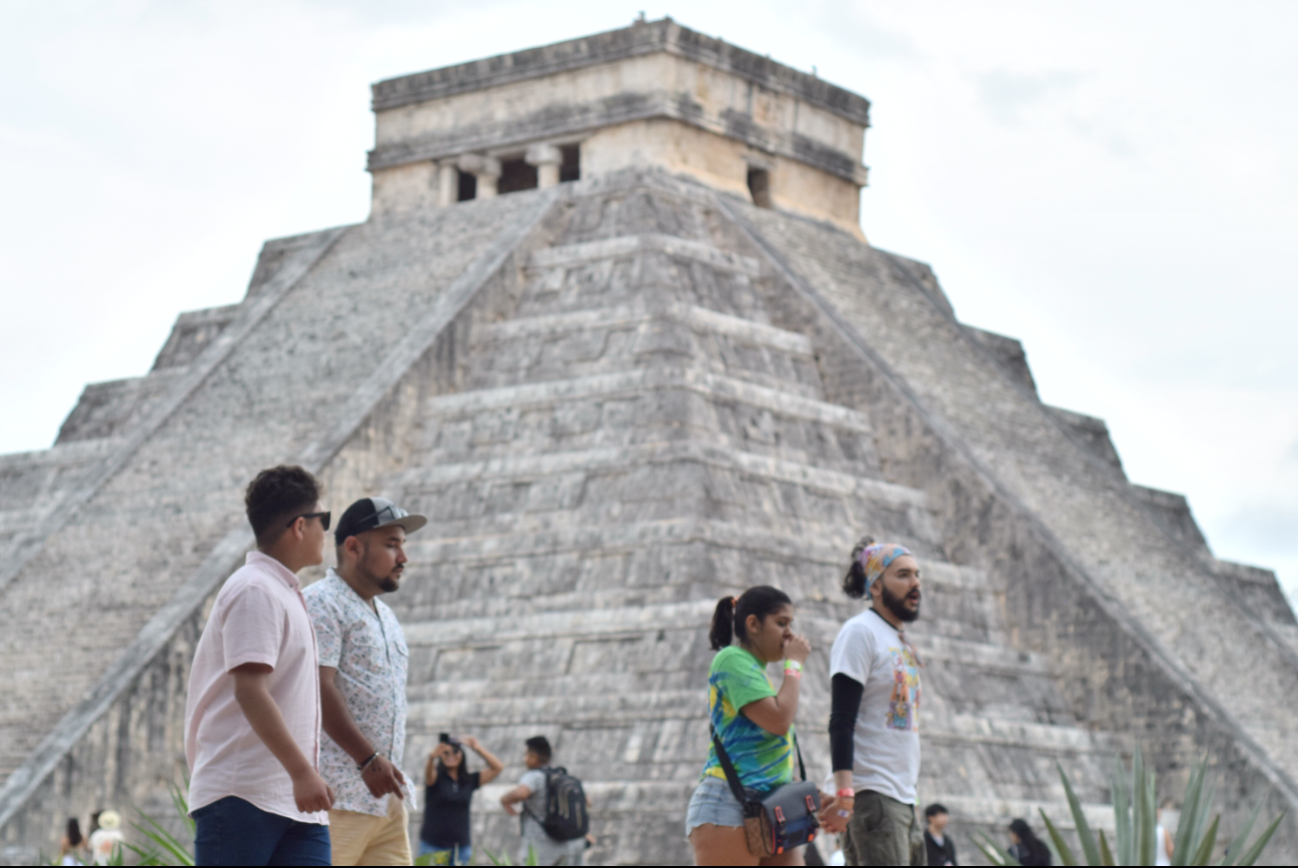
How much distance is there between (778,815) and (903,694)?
623 millimetres

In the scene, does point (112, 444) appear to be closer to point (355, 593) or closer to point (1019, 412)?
point (1019, 412)

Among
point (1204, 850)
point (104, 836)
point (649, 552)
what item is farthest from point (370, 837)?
point (649, 552)

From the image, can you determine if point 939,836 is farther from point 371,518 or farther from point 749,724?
point 371,518

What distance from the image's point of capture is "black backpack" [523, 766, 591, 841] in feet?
28.1

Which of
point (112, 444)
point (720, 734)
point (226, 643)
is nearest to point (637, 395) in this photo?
point (112, 444)

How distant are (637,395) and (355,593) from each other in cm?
834

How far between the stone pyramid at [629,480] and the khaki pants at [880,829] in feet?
15.9

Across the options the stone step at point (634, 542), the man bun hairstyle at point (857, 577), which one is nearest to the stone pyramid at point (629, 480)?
the stone step at point (634, 542)

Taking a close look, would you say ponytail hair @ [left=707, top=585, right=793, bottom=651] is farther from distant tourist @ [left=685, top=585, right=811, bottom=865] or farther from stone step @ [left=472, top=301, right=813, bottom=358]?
stone step @ [left=472, top=301, right=813, bottom=358]

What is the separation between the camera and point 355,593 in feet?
15.7

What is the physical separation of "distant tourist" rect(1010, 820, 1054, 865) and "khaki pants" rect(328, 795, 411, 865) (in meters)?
6.22

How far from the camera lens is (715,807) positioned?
5.05m

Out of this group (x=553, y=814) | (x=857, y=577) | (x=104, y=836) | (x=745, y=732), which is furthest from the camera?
(x=104, y=836)

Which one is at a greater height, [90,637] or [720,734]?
[90,637]
